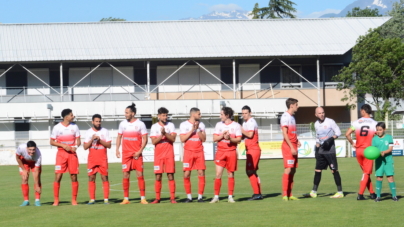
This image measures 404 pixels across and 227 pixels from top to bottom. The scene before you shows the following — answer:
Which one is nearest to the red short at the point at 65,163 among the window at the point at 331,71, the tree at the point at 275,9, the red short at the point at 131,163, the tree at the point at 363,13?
the red short at the point at 131,163

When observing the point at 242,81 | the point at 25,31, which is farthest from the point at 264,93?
the point at 25,31

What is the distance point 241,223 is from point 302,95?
38520mm

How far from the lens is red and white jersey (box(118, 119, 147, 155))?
14133 millimetres

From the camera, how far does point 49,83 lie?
158 ft

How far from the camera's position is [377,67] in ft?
142

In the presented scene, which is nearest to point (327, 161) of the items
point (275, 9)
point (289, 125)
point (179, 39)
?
point (289, 125)

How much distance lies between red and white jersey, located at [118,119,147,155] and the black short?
4107 millimetres

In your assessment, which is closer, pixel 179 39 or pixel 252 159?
pixel 252 159

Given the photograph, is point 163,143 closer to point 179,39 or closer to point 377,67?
point 377,67

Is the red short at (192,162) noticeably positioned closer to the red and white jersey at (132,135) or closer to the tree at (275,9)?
the red and white jersey at (132,135)

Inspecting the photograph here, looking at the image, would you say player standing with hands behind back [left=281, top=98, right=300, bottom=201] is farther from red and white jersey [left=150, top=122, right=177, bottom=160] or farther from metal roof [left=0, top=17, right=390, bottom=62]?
metal roof [left=0, top=17, right=390, bottom=62]

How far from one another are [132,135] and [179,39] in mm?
34241

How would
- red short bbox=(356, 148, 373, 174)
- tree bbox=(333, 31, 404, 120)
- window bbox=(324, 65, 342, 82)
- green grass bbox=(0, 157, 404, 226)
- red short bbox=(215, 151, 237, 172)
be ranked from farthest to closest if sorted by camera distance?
window bbox=(324, 65, 342, 82)
tree bbox=(333, 31, 404, 120)
red short bbox=(215, 151, 237, 172)
red short bbox=(356, 148, 373, 174)
green grass bbox=(0, 157, 404, 226)

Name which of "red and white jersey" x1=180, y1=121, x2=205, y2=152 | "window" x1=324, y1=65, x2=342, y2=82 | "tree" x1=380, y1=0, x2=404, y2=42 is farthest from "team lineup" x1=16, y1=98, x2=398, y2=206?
"tree" x1=380, y1=0, x2=404, y2=42
